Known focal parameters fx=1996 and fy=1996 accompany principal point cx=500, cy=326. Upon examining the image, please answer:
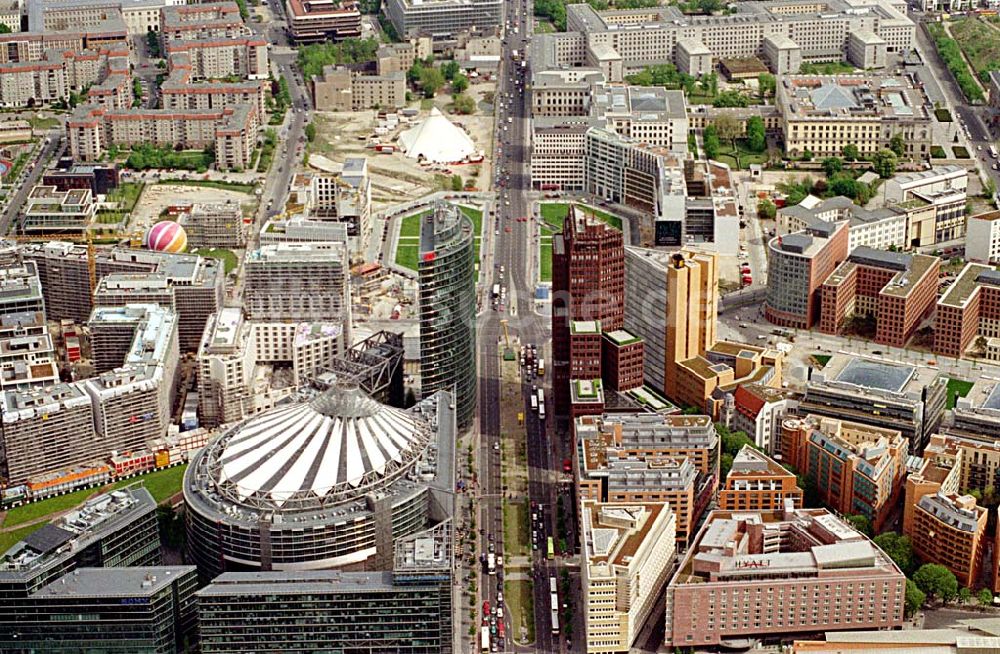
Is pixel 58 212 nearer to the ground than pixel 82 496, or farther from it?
farther from it

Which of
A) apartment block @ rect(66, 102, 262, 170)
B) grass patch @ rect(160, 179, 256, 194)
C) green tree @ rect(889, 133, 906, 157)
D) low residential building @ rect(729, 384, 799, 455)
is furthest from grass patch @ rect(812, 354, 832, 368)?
apartment block @ rect(66, 102, 262, 170)

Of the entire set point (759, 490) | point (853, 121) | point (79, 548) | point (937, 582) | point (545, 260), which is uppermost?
point (853, 121)

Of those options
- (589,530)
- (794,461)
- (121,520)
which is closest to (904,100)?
(794,461)

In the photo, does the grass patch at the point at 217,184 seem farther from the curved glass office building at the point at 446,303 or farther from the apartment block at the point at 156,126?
the curved glass office building at the point at 446,303

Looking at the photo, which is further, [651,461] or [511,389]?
[511,389]

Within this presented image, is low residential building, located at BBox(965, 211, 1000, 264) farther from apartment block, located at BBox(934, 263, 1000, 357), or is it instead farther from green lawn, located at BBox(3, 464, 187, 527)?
green lawn, located at BBox(3, 464, 187, 527)

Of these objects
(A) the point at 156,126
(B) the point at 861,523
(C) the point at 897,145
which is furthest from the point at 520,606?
(A) the point at 156,126

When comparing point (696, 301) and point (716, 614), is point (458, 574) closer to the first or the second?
point (716, 614)

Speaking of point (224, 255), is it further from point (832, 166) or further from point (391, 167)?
point (832, 166)
